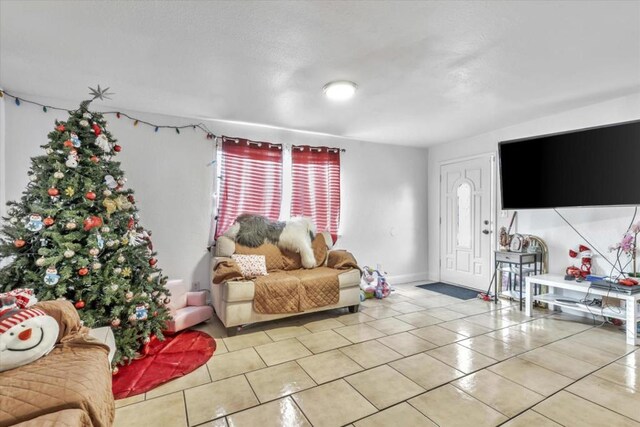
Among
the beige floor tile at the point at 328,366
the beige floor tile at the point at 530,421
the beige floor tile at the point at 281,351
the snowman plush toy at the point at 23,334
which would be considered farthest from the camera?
the beige floor tile at the point at 281,351

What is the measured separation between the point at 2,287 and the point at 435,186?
5337 mm

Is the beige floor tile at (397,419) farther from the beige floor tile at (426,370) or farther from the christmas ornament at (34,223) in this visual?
the christmas ornament at (34,223)

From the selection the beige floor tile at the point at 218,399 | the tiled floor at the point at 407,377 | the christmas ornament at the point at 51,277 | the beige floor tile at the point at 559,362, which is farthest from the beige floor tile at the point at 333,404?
the christmas ornament at the point at 51,277

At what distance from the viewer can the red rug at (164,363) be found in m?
2.11

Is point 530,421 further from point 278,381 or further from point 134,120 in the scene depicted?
point 134,120

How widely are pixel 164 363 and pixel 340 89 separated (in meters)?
2.67

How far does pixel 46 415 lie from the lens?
3.63ft

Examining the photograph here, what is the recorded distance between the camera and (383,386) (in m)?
2.10

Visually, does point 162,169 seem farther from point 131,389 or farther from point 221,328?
point 131,389

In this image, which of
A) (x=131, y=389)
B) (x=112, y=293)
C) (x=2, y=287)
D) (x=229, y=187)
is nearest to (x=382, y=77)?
(x=229, y=187)

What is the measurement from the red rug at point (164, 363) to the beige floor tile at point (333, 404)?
96 centimetres

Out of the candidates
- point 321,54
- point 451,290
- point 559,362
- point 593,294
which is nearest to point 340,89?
point 321,54

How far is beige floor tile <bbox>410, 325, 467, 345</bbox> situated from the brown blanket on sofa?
2.49m

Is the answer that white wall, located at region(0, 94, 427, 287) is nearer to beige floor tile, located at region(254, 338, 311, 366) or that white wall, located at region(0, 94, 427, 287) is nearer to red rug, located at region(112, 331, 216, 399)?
red rug, located at region(112, 331, 216, 399)
